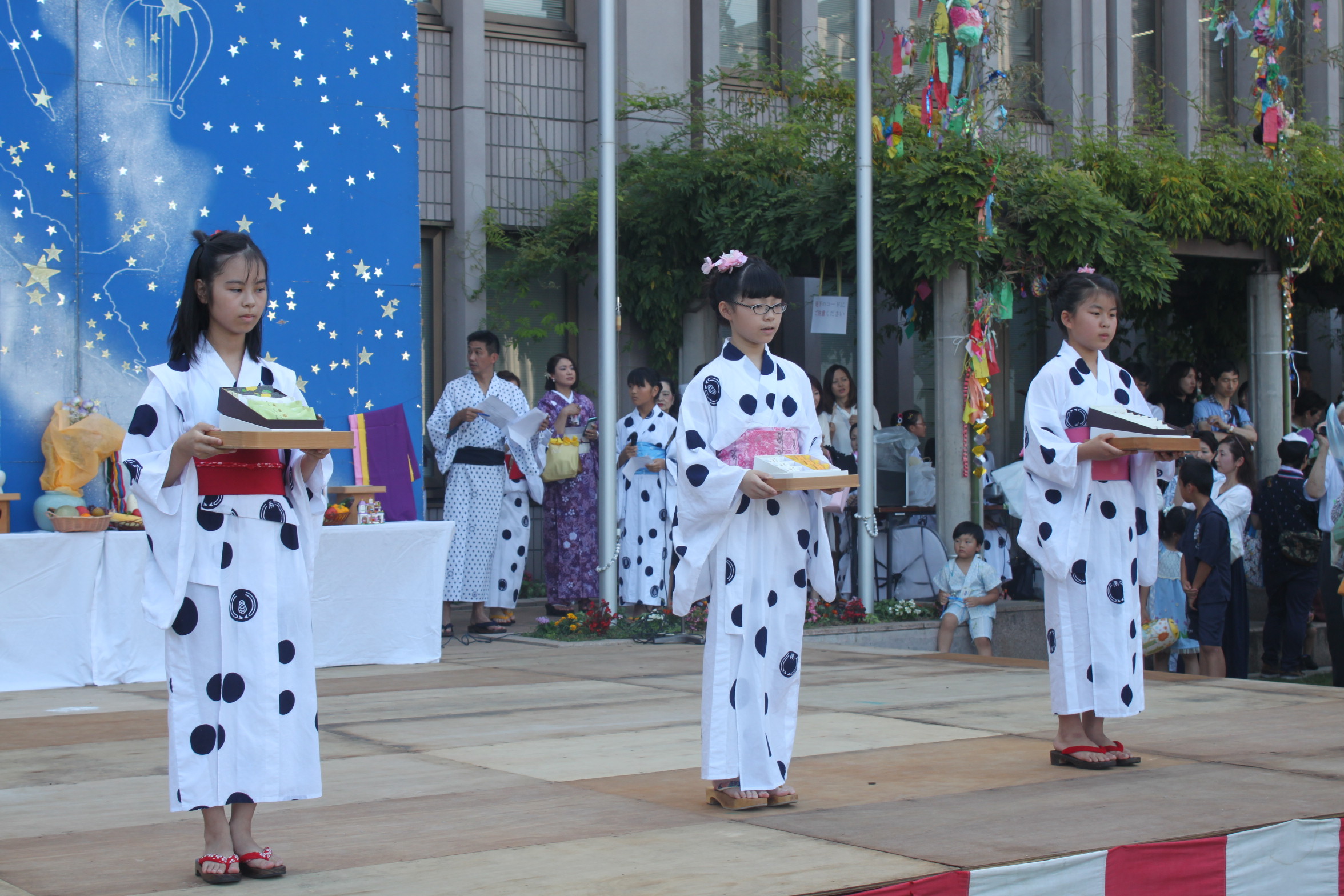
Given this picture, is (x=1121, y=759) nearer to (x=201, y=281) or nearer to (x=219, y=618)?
(x=219, y=618)

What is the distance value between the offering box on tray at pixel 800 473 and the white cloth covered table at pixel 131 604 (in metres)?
3.84

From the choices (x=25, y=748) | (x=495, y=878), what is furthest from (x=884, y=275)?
(x=495, y=878)

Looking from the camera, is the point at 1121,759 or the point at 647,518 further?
the point at 647,518

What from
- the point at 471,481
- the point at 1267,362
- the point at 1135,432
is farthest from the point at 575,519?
the point at 1267,362

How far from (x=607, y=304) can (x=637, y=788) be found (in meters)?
4.63

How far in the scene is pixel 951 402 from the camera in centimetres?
988

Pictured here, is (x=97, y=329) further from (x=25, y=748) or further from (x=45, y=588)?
(x=25, y=748)

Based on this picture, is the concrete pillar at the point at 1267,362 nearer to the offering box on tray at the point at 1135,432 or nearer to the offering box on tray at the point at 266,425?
the offering box on tray at the point at 1135,432

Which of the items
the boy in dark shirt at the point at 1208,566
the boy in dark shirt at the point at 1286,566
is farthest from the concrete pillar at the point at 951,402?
the boy in dark shirt at the point at 1208,566

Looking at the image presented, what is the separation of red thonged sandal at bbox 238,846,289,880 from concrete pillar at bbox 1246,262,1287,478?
33.1 ft

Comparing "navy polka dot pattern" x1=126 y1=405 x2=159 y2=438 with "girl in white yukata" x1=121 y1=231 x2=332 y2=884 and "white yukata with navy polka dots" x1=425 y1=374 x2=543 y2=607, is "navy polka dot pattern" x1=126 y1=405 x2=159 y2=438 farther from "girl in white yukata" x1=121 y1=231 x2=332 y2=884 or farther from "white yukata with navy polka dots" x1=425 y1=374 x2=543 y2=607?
"white yukata with navy polka dots" x1=425 y1=374 x2=543 y2=607

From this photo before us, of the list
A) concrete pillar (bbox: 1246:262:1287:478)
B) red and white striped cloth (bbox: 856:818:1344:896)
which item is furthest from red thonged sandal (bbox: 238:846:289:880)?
concrete pillar (bbox: 1246:262:1287:478)

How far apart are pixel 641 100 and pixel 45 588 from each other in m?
6.39

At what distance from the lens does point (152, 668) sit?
696cm
